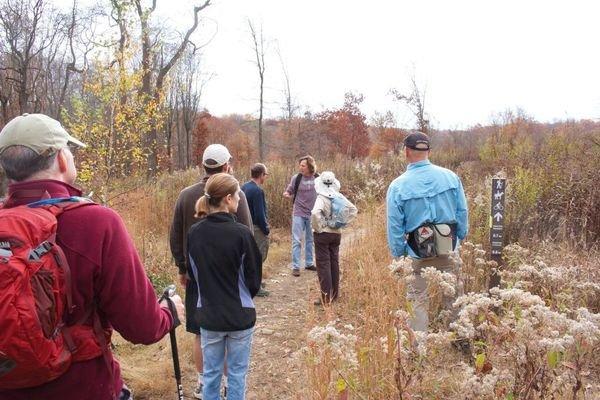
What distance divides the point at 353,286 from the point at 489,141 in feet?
49.1

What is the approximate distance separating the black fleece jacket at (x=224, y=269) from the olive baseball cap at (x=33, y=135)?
4.78 feet

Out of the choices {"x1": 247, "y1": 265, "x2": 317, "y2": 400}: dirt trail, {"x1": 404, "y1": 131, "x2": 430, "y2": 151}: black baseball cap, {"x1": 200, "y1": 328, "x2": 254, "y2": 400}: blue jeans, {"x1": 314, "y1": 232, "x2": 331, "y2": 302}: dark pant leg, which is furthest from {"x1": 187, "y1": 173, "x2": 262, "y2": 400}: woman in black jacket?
{"x1": 314, "y1": 232, "x2": 331, "y2": 302}: dark pant leg

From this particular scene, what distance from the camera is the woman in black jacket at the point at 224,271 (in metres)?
2.99

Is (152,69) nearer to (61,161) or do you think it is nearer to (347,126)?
(61,161)

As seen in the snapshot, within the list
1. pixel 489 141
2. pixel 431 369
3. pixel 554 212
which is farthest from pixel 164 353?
pixel 489 141

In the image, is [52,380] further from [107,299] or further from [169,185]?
[169,185]

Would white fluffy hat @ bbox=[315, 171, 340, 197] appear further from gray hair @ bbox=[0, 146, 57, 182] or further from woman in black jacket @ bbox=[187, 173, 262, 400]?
gray hair @ bbox=[0, 146, 57, 182]

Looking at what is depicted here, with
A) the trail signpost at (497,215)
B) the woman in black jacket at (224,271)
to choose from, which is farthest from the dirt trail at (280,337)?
the trail signpost at (497,215)

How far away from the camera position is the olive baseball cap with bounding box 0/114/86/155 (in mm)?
1580

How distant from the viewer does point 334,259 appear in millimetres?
5820

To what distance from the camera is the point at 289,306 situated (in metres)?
6.29

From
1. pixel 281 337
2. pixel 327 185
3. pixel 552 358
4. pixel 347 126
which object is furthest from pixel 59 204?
pixel 347 126

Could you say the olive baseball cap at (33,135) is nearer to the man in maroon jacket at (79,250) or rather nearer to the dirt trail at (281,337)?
the man in maroon jacket at (79,250)

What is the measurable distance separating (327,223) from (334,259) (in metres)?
0.47
